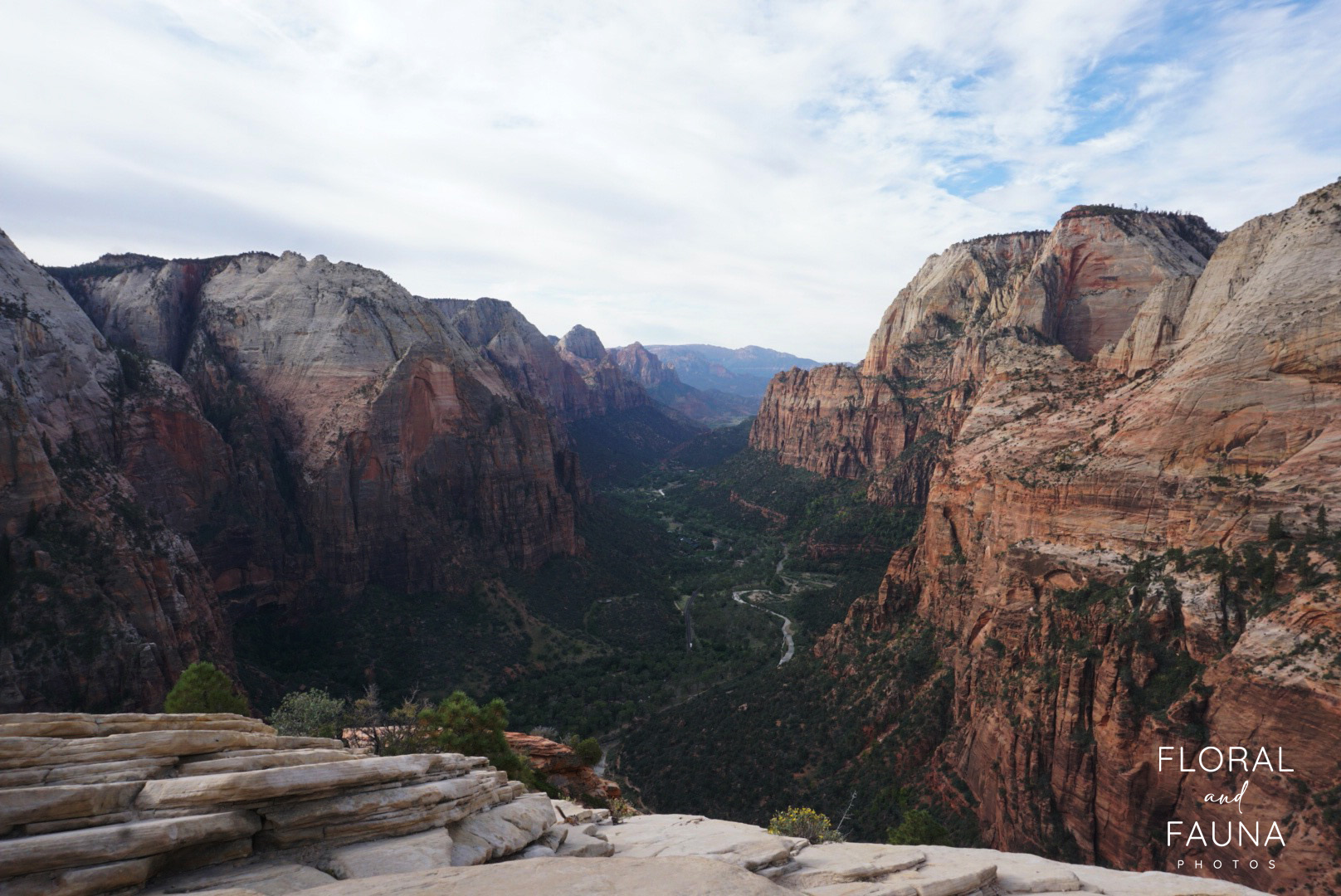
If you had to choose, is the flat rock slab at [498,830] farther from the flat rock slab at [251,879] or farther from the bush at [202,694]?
the bush at [202,694]

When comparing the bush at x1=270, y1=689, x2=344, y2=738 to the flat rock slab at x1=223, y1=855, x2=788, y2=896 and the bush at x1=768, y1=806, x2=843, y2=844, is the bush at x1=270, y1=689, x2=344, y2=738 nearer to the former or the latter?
the bush at x1=768, y1=806, x2=843, y2=844

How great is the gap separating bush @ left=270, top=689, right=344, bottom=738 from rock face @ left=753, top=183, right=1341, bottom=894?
34.7 meters

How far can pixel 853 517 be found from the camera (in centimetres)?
9662

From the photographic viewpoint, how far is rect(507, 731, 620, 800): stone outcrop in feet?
103

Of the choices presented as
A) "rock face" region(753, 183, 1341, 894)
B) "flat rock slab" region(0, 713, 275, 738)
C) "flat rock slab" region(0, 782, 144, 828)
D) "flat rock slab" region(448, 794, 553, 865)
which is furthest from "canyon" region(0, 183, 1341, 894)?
"flat rock slab" region(0, 713, 275, 738)

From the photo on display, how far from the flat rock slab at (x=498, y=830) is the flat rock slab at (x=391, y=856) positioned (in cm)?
56

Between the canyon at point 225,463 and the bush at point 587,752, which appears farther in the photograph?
the bush at point 587,752

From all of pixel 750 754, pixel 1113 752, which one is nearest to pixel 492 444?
pixel 750 754

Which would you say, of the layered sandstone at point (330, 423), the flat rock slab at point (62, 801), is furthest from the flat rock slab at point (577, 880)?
the layered sandstone at point (330, 423)

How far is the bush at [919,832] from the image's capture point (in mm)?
26922

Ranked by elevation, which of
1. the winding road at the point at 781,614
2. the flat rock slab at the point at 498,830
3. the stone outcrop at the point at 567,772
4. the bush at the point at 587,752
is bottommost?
the winding road at the point at 781,614

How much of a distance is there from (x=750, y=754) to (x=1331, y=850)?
28980mm

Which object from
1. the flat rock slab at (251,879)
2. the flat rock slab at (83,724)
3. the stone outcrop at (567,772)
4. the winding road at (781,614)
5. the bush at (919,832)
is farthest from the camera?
the winding road at (781,614)

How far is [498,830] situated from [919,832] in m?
22.6
